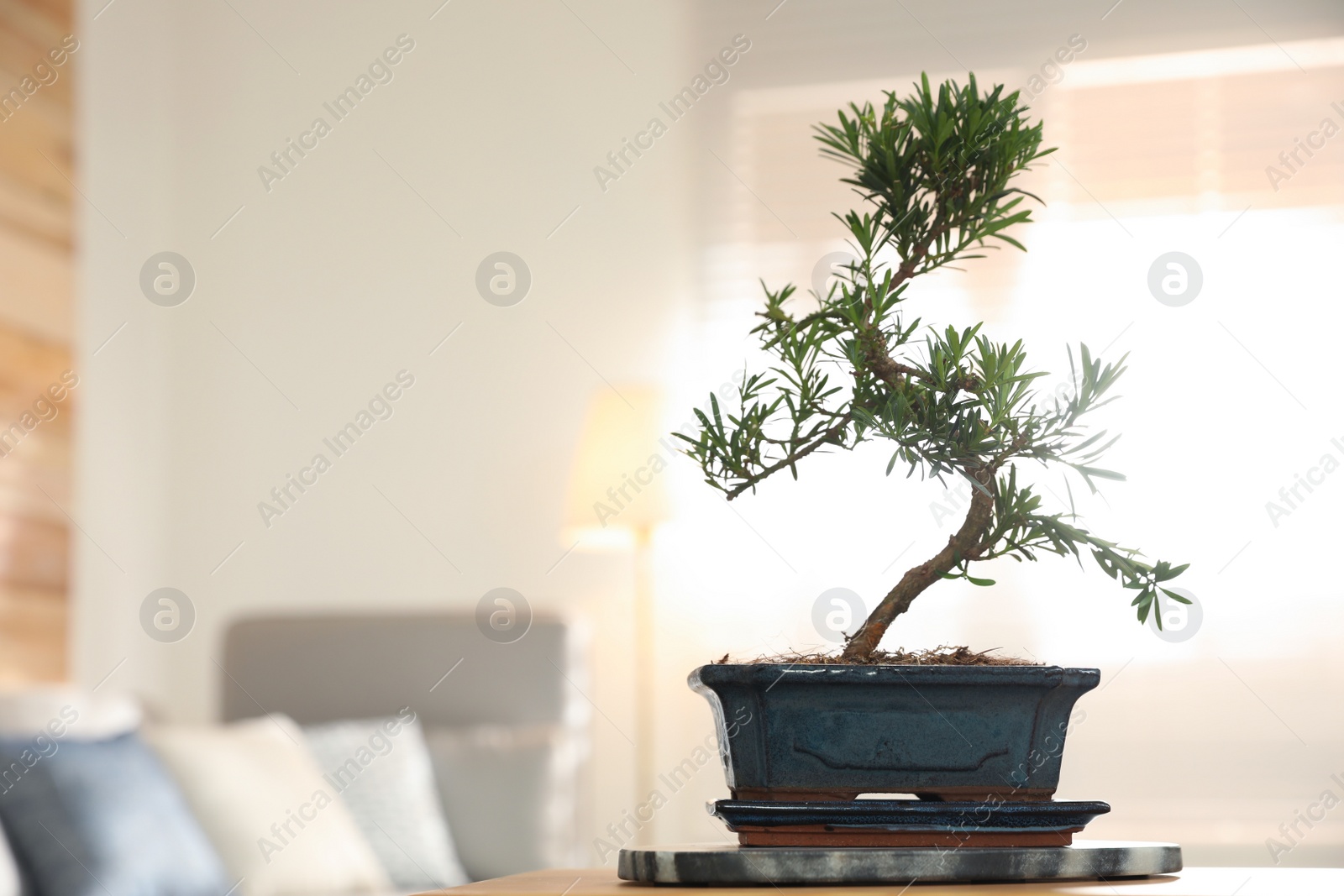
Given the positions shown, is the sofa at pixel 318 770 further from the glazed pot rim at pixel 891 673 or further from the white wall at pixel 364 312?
the glazed pot rim at pixel 891 673

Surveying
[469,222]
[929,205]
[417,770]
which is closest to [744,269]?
[469,222]

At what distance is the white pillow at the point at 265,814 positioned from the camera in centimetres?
240

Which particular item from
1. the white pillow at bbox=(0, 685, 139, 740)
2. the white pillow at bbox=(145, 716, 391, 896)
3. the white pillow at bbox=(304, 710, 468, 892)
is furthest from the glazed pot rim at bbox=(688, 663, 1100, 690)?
the white pillow at bbox=(304, 710, 468, 892)

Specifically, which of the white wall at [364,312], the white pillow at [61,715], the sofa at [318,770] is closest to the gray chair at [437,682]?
the sofa at [318,770]

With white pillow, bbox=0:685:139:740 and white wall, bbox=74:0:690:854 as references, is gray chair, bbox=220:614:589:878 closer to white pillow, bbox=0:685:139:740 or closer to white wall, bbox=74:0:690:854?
white wall, bbox=74:0:690:854

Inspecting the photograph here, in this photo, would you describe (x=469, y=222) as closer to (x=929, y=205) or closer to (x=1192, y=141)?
(x=1192, y=141)

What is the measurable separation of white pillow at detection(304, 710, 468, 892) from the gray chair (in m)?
0.16

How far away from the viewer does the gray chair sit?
10.2 feet

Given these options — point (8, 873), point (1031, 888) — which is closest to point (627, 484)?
point (8, 873)

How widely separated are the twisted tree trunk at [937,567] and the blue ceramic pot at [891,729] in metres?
0.06

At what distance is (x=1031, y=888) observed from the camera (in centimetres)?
63

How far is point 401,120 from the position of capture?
3885 mm

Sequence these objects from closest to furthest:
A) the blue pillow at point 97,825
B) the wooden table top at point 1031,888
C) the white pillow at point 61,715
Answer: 1. the wooden table top at point 1031,888
2. the blue pillow at point 97,825
3. the white pillow at point 61,715

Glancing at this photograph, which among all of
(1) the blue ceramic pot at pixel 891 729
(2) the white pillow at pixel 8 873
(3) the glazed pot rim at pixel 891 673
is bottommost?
(2) the white pillow at pixel 8 873
